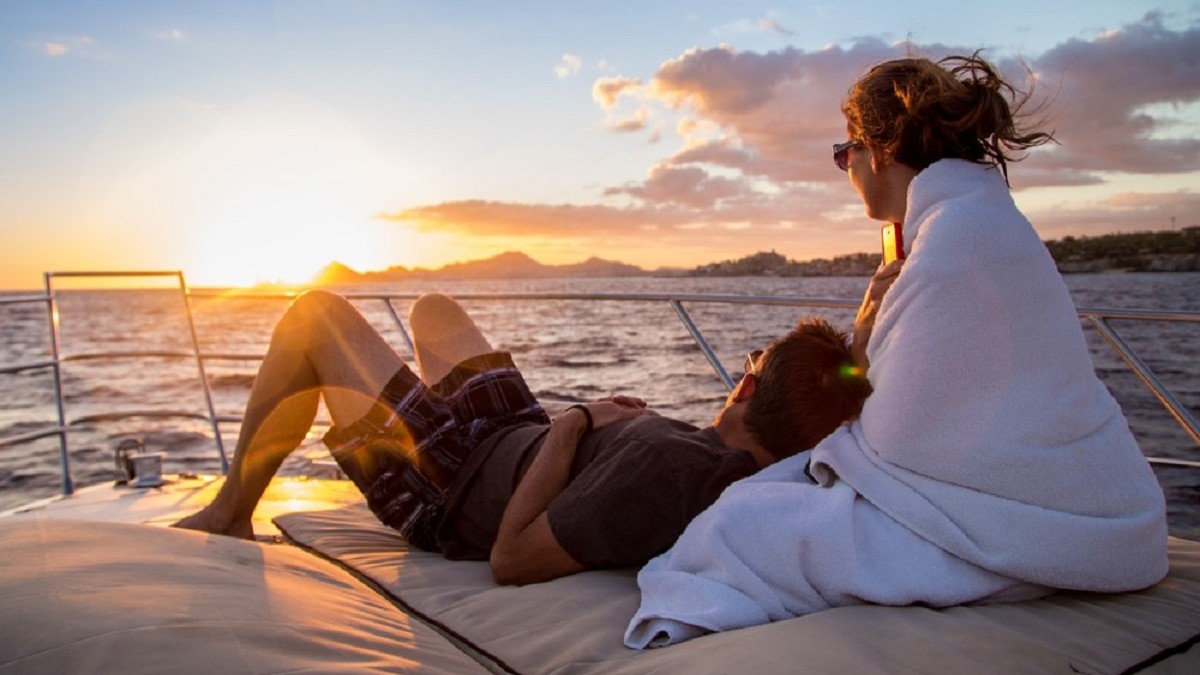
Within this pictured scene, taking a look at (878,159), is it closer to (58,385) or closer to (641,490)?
(641,490)

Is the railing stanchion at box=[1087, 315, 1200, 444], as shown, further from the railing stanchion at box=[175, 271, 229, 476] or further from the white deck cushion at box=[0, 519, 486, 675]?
the railing stanchion at box=[175, 271, 229, 476]

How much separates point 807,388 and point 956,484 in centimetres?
29

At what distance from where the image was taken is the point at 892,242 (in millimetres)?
1321

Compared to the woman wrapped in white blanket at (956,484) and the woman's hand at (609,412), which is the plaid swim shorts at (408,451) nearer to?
the woman's hand at (609,412)

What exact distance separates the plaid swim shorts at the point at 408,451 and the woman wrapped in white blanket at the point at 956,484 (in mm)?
654

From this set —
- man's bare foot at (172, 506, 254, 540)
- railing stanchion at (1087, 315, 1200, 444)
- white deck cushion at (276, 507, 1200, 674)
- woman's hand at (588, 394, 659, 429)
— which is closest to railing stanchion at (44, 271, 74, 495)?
man's bare foot at (172, 506, 254, 540)

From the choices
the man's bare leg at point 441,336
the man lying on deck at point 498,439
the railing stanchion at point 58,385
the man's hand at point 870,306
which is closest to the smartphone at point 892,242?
the man's hand at point 870,306

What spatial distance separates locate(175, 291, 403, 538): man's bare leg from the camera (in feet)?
5.68

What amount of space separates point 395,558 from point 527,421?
0.40m

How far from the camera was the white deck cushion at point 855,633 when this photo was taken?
35.9 inches

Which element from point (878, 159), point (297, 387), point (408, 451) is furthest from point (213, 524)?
point (878, 159)

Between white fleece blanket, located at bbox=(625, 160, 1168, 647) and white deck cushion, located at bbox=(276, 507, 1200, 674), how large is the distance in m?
0.05

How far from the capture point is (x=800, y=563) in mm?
1109

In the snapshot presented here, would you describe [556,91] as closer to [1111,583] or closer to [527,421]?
[527,421]
